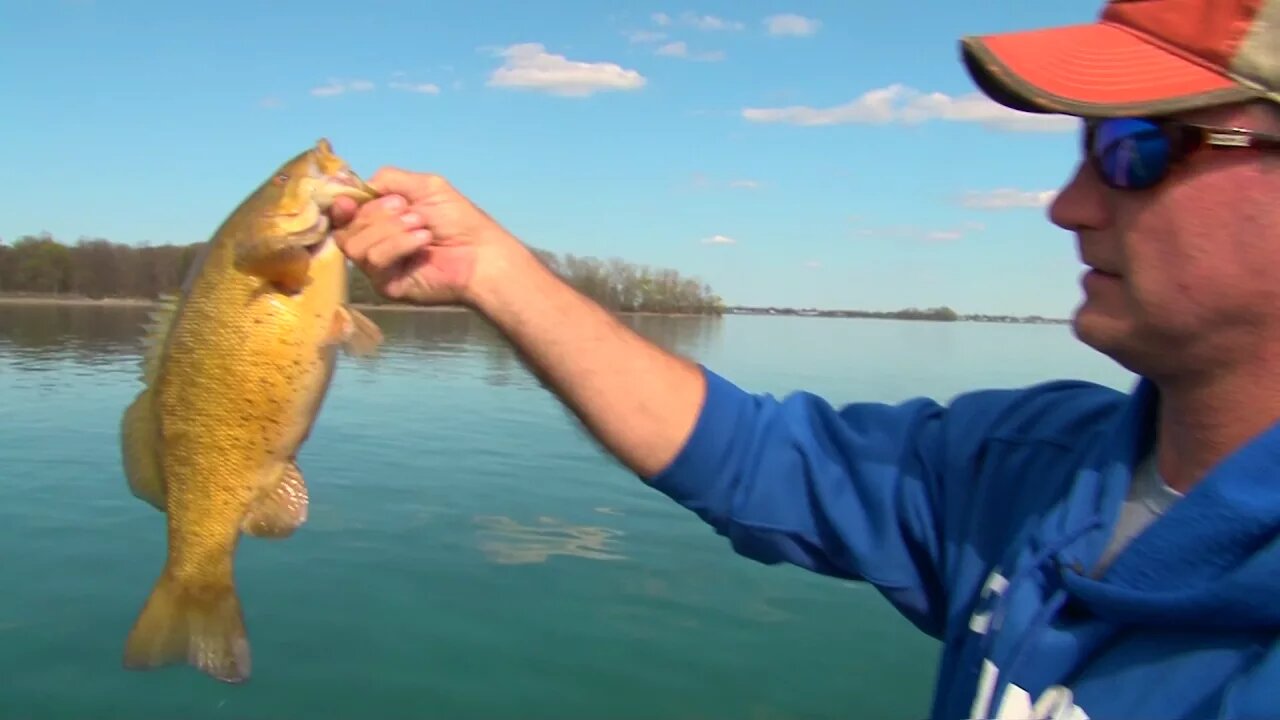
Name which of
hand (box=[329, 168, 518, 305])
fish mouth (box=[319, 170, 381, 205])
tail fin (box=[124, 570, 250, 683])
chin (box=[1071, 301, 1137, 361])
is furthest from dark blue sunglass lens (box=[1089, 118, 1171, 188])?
tail fin (box=[124, 570, 250, 683])

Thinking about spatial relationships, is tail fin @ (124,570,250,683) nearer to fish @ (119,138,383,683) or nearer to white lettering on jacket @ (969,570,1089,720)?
fish @ (119,138,383,683)

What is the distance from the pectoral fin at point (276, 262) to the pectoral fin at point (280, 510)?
1.84ft

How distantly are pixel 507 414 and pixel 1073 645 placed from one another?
19969 mm

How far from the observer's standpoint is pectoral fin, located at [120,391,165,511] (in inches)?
115

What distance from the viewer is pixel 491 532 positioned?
11633mm

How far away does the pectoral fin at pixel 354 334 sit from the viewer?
277 centimetres

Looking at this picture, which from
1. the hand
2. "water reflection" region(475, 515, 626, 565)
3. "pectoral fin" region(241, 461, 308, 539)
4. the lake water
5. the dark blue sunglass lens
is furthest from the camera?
"water reflection" region(475, 515, 626, 565)

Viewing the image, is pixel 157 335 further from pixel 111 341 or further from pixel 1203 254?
pixel 111 341

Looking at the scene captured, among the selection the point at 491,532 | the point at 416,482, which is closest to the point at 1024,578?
the point at 491,532

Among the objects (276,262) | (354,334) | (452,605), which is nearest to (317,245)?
(276,262)

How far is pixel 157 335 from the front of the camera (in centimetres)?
296

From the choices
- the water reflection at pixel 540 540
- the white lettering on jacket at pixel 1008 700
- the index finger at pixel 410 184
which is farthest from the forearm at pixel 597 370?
the water reflection at pixel 540 540

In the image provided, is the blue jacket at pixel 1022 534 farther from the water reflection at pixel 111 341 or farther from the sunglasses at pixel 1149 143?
the water reflection at pixel 111 341

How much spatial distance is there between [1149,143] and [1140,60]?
182 millimetres
